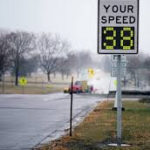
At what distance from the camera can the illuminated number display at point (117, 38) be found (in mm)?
11531

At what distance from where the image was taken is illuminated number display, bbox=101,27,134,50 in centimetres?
1153

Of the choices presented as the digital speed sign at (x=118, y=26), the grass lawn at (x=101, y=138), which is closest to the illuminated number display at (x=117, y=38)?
the digital speed sign at (x=118, y=26)

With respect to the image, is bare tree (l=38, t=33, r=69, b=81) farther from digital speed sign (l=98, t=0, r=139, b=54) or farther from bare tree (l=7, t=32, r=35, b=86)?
digital speed sign (l=98, t=0, r=139, b=54)

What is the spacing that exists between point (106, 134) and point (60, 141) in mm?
2067

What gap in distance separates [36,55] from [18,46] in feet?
48.8

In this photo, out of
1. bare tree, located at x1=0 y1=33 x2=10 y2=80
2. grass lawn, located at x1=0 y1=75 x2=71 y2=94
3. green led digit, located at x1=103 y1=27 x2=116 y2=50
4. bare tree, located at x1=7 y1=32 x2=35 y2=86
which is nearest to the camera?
green led digit, located at x1=103 y1=27 x2=116 y2=50

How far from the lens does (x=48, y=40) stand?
101375 millimetres

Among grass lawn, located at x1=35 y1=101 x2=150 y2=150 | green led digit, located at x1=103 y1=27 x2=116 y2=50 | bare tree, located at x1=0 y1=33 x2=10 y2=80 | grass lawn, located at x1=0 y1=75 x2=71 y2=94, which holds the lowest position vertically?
grass lawn, located at x1=0 y1=75 x2=71 y2=94

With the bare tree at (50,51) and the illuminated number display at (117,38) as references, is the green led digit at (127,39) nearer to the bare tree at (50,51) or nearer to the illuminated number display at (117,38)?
the illuminated number display at (117,38)

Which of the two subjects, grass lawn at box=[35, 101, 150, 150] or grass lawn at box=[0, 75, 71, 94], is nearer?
grass lawn at box=[35, 101, 150, 150]

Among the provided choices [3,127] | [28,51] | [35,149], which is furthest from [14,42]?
[35,149]

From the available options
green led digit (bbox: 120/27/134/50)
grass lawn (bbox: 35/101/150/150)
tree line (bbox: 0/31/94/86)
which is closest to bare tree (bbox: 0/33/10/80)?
tree line (bbox: 0/31/94/86)

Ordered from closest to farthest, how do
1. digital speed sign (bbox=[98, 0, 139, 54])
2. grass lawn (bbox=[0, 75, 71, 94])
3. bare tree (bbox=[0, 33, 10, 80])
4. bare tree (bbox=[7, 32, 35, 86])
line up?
digital speed sign (bbox=[98, 0, 139, 54])
grass lawn (bbox=[0, 75, 71, 94])
bare tree (bbox=[0, 33, 10, 80])
bare tree (bbox=[7, 32, 35, 86])

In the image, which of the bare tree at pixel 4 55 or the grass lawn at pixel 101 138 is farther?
the bare tree at pixel 4 55
